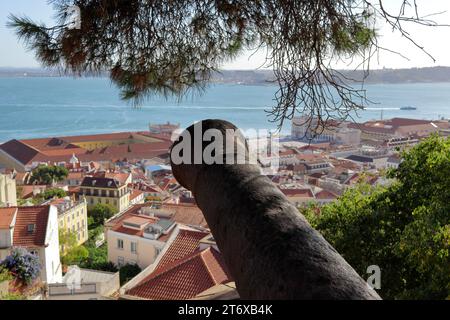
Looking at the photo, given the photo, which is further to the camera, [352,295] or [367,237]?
[367,237]

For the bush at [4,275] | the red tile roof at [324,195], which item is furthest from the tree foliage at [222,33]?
the red tile roof at [324,195]

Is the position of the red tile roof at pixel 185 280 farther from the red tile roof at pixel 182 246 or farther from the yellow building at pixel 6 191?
the yellow building at pixel 6 191

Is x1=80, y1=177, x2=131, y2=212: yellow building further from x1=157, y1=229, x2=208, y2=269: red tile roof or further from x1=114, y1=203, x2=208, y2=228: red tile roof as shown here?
x1=157, y1=229, x2=208, y2=269: red tile roof

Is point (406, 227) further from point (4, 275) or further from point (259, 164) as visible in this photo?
point (4, 275)

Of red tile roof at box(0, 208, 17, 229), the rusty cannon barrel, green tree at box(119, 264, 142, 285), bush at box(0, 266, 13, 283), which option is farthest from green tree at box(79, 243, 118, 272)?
the rusty cannon barrel

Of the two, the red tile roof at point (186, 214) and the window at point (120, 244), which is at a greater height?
the red tile roof at point (186, 214)
